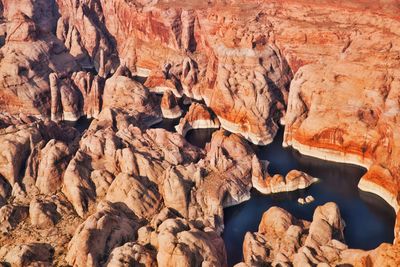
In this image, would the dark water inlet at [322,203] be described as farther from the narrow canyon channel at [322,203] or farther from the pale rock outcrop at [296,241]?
the pale rock outcrop at [296,241]

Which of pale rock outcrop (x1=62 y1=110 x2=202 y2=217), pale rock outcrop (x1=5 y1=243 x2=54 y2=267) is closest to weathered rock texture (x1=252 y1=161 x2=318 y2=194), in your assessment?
pale rock outcrop (x1=62 y1=110 x2=202 y2=217)

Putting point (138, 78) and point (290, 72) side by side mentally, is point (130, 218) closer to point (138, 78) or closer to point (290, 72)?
point (290, 72)

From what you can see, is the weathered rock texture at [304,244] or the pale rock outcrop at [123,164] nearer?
the weathered rock texture at [304,244]

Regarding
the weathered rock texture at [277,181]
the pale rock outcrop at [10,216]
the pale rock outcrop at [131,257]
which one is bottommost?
the pale rock outcrop at [10,216]

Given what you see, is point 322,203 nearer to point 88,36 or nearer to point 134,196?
point 134,196

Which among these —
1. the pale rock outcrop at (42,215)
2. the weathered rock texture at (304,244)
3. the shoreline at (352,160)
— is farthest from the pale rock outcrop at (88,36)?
the weathered rock texture at (304,244)

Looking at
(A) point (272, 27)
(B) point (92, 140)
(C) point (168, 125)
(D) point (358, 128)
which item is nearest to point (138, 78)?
(C) point (168, 125)
